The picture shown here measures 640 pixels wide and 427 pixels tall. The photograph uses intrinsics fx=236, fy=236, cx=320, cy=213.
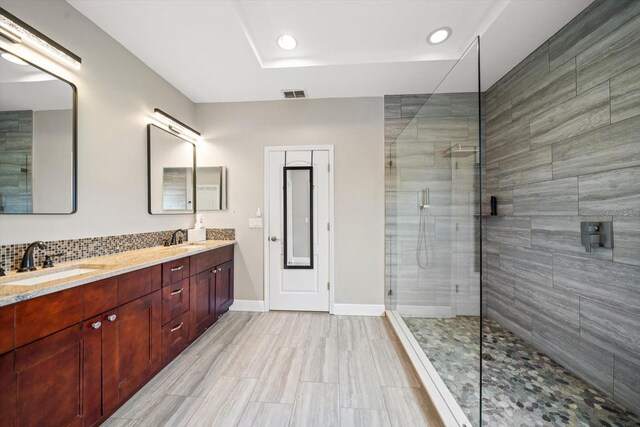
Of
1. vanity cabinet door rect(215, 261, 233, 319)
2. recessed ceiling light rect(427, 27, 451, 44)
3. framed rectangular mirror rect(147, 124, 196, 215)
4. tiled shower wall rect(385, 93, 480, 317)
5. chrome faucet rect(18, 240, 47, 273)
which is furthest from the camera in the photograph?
vanity cabinet door rect(215, 261, 233, 319)

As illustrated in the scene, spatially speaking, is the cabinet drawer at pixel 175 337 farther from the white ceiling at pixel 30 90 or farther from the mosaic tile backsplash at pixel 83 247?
the white ceiling at pixel 30 90

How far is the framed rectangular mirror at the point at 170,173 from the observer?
7.89ft

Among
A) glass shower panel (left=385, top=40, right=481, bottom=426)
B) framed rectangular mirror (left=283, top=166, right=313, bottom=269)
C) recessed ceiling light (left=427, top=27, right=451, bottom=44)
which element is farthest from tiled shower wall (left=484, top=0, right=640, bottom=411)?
framed rectangular mirror (left=283, top=166, right=313, bottom=269)

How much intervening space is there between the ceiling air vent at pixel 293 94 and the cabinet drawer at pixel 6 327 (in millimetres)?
2768

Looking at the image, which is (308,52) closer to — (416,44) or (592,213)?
(416,44)

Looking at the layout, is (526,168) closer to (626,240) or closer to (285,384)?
(626,240)

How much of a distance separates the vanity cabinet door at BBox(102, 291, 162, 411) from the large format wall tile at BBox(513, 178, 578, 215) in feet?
10.7

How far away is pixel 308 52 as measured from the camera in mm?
2289

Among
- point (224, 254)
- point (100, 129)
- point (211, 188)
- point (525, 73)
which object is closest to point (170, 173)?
point (211, 188)

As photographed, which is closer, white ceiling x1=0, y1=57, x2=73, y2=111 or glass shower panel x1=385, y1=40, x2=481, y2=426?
white ceiling x1=0, y1=57, x2=73, y2=111

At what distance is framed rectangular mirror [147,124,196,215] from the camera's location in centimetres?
240

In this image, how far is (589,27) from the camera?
1.70 m

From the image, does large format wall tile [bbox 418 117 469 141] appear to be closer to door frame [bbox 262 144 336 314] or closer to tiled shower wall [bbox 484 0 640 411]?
tiled shower wall [bbox 484 0 640 411]

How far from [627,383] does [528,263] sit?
3.13 ft
